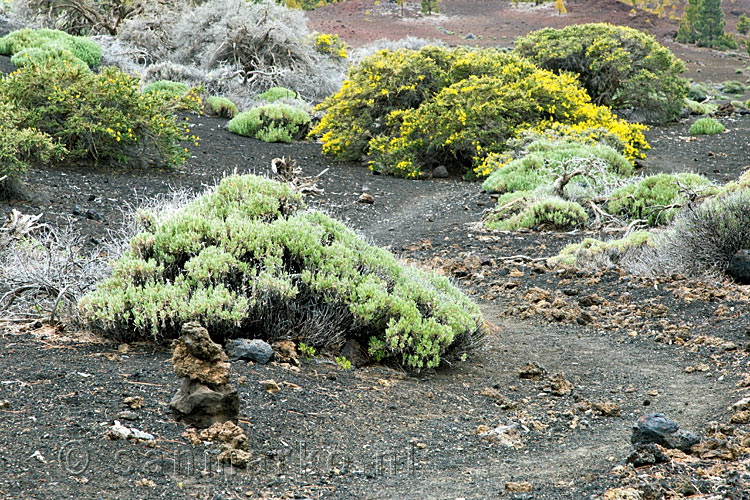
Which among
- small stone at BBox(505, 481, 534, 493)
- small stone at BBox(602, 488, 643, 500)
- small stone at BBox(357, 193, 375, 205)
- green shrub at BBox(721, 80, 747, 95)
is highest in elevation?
small stone at BBox(602, 488, 643, 500)

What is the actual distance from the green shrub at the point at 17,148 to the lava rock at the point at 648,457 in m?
5.93

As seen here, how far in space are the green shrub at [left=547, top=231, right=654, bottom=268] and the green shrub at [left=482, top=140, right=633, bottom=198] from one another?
9.25ft

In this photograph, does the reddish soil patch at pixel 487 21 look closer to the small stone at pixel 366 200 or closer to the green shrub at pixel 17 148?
the small stone at pixel 366 200

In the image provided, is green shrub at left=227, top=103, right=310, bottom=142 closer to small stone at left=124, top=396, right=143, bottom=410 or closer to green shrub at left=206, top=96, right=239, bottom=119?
green shrub at left=206, top=96, right=239, bottom=119

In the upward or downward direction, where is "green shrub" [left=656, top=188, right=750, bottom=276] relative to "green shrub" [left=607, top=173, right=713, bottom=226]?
upward

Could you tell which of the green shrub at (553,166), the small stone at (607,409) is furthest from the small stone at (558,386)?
the green shrub at (553,166)

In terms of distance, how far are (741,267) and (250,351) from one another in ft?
13.2

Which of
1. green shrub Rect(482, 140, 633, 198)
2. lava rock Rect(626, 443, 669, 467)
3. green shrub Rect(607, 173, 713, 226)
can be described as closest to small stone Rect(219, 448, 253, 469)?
lava rock Rect(626, 443, 669, 467)

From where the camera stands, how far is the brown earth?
2891 mm

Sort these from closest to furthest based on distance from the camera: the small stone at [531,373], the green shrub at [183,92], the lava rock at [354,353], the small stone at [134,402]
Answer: the small stone at [134,402] → the lava rock at [354,353] → the small stone at [531,373] → the green shrub at [183,92]

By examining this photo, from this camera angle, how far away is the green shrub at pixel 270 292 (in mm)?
4141

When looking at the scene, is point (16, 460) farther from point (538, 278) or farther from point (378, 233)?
point (378, 233)

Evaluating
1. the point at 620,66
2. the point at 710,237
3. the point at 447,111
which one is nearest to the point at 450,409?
the point at 710,237

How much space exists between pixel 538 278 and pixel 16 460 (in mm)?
5003
